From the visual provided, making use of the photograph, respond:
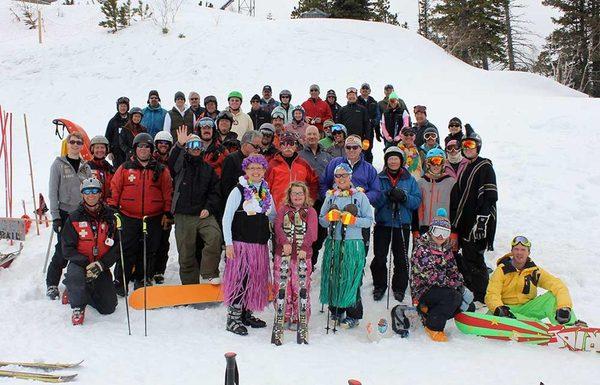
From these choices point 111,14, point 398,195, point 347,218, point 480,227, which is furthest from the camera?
point 111,14

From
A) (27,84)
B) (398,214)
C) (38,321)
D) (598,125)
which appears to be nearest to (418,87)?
(598,125)

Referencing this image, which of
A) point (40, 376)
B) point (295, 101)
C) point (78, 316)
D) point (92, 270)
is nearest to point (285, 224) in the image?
point (92, 270)

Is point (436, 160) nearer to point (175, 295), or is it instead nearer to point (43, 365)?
point (175, 295)

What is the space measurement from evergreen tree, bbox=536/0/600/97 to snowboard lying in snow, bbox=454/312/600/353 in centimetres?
3044

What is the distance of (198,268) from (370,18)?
29834 millimetres

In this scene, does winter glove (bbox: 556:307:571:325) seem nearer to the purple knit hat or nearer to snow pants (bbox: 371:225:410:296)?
snow pants (bbox: 371:225:410:296)

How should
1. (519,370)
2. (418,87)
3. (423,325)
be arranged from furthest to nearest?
(418,87)
(423,325)
(519,370)

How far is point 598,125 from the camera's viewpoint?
10969 millimetres

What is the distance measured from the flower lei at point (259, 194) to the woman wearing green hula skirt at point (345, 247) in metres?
0.63

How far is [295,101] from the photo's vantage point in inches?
645

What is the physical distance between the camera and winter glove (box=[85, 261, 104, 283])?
496 cm

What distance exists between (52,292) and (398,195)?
4325mm

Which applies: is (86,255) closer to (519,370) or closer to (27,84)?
(519,370)

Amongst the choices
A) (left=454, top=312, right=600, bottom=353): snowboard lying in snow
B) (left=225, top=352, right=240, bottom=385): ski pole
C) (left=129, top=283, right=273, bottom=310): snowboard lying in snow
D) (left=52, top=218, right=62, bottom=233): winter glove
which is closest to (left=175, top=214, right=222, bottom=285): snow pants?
(left=129, top=283, right=273, bottom=310): snowboard lying in snow
